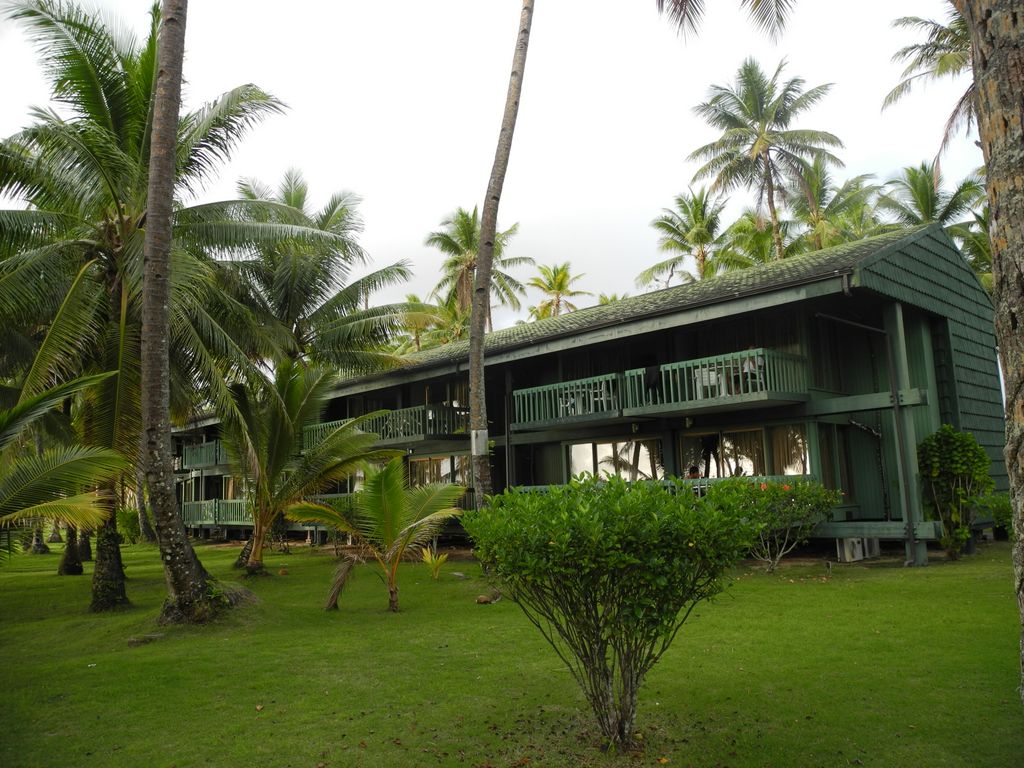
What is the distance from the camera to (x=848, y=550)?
1441 centimetres

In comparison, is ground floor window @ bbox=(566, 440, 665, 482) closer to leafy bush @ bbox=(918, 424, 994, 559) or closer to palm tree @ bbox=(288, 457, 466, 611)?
leafy bush @ bbox=(918, 424, 994, 559)

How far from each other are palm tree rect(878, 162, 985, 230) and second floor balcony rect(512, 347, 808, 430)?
21.8 metres

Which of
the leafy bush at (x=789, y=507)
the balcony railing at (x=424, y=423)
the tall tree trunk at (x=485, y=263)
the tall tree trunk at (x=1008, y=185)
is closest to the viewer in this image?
the tall tree trunk at (x=1008, y=185)

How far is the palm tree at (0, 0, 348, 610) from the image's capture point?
1180 cm

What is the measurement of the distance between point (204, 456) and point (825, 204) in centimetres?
3130

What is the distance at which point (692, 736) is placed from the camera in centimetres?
508

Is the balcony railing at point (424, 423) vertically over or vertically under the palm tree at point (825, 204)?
under

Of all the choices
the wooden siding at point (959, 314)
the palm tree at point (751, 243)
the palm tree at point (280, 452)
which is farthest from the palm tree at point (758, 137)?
the palm tree at point (280, 452)

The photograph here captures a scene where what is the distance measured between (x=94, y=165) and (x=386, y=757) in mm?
11098

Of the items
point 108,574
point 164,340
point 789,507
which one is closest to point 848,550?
point 789,507

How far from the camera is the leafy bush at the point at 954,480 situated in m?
13.8

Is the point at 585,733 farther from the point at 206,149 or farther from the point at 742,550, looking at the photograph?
the point at 206,149

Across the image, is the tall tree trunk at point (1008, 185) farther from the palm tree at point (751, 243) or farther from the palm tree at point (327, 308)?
the palm tree at point (751, 243)

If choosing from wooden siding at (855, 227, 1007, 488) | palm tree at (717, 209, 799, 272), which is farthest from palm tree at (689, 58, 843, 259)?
wooden siding at (855, 227, 1007, 488)
